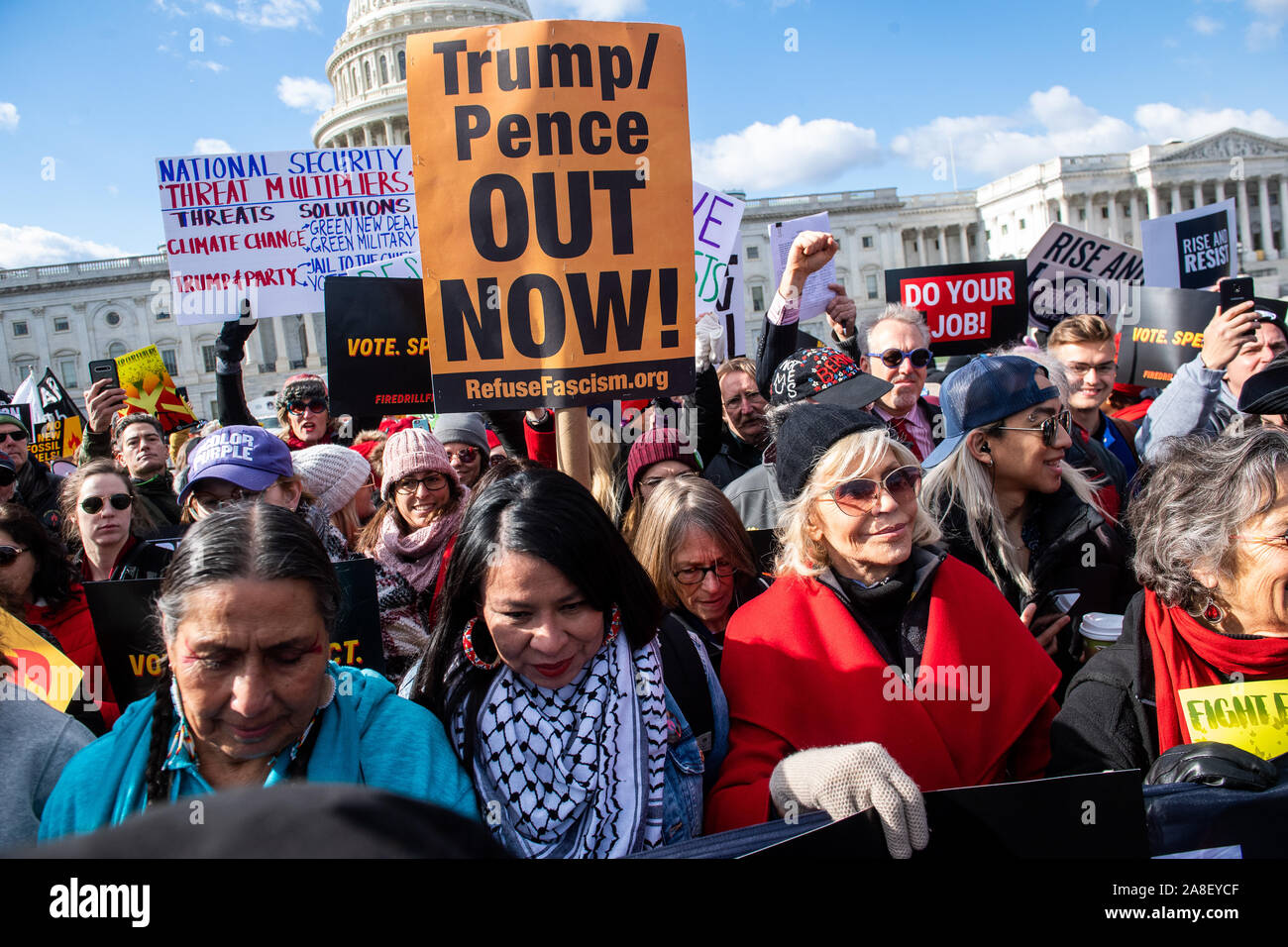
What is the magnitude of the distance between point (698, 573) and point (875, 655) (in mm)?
769

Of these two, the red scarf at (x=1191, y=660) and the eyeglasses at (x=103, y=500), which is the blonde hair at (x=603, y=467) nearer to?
the eyeglasses at (x=103, y=500)

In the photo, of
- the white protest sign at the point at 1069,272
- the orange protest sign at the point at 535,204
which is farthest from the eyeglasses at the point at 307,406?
the white protest sign at the point at 1069,272

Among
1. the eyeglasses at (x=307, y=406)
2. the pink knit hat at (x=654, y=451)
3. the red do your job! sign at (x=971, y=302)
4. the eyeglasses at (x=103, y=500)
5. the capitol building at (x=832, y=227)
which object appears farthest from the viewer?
the capitol building at (x=832, y=227)

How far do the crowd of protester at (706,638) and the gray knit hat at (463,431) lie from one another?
115 cm

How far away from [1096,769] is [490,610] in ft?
4.05

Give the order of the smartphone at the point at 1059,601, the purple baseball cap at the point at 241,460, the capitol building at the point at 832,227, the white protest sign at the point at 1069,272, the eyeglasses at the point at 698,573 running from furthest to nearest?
the capitol building at the point at 832,227, the white protest sign at the point at 1069,272, the purple baseball cap at the point at 241,460, the eyeglasses at the point at 698,573, the smartphone at the point at 1059,601

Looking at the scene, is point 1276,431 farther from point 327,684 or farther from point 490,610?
point 327,684

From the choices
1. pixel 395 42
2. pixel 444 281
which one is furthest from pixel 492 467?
pixel 395 42

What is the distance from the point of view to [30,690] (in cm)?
192

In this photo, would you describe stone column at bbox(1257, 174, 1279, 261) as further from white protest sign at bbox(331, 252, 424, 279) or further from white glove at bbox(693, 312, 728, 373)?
white protest sign at bbox(331, 252, 424, 279)

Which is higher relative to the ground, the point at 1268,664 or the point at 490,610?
the point at 490,610

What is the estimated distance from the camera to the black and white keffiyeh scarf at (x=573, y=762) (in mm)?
1683

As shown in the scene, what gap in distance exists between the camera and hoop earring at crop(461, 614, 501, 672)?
5.83 ft
